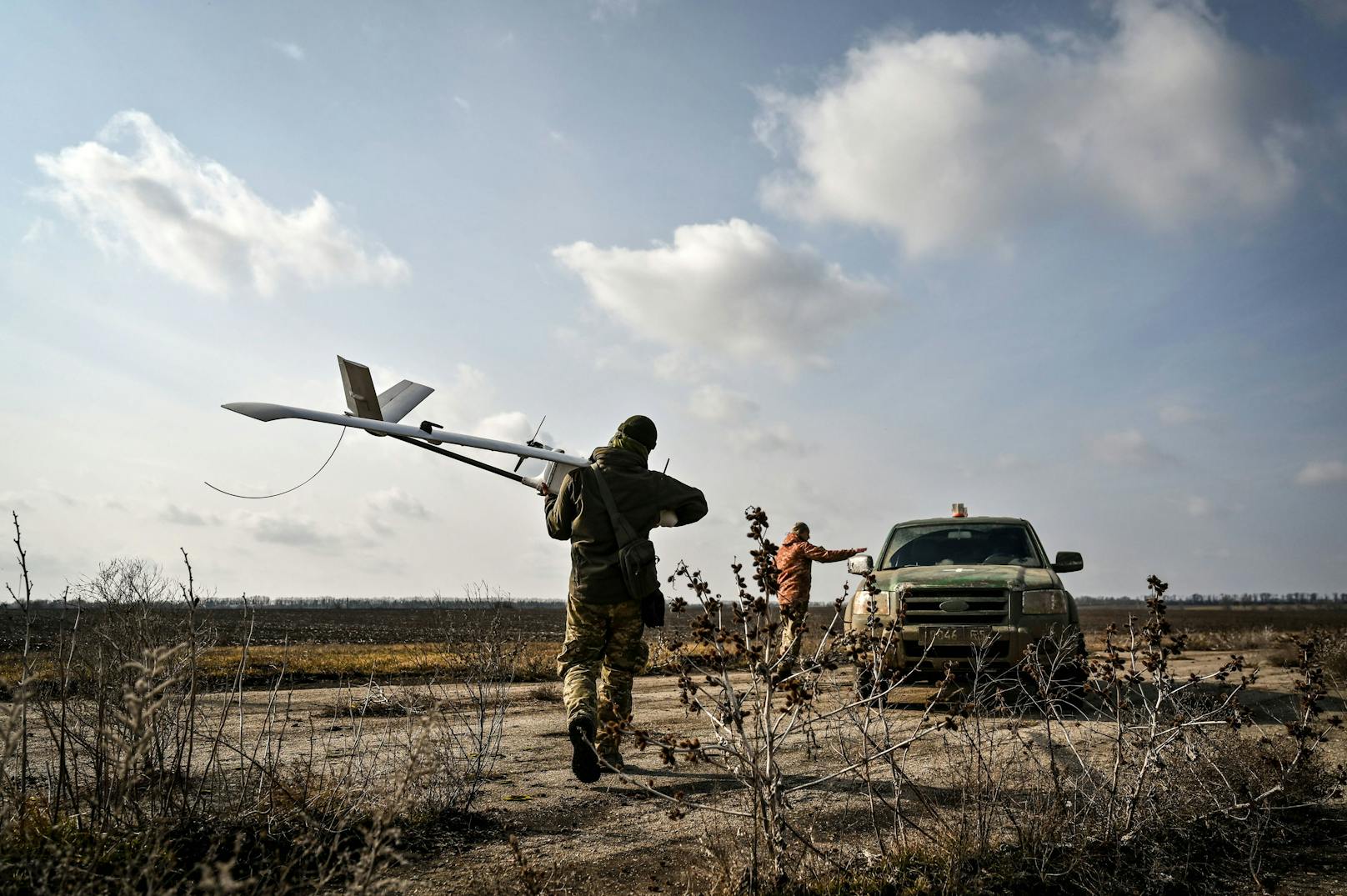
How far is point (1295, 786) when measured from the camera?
175 inches

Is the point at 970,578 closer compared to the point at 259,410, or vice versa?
the point at 970,578

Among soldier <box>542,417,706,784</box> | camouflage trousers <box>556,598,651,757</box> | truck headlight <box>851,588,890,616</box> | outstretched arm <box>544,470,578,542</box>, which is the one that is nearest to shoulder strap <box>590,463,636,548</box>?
soldier <box>542,417,706,784</box>

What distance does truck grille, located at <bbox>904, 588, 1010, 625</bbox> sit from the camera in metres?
7.73

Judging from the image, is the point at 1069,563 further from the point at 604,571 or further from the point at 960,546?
the point at 604,571

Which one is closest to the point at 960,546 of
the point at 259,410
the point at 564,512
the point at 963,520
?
the point at 963,520

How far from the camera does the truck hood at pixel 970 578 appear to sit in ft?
25.7

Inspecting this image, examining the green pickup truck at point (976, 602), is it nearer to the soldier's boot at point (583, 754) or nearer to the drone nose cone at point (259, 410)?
the soldier's boot at point (583, 754)

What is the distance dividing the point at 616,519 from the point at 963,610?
4.07 m

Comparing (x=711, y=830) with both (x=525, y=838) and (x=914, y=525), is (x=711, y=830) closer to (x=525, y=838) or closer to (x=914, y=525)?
(x=525, y=838)

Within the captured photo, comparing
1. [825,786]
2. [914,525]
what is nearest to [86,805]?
[825,786]

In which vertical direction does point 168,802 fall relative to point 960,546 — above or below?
below

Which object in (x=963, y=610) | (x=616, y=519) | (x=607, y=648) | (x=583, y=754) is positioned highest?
(x=616, y=519)

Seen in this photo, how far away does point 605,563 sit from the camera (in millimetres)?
5594

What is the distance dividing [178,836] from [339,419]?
9921 mm
